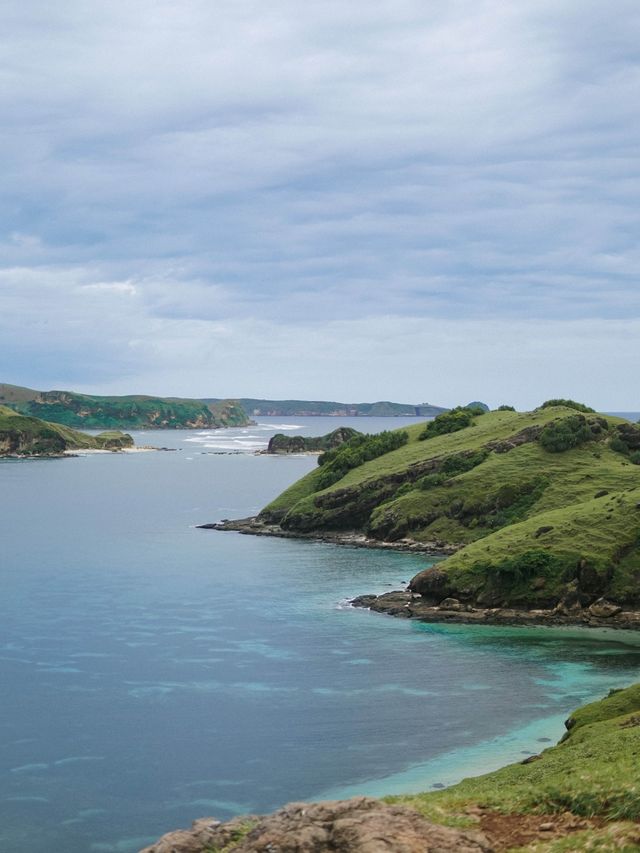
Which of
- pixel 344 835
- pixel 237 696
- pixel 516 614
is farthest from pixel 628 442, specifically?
pixel 344 835

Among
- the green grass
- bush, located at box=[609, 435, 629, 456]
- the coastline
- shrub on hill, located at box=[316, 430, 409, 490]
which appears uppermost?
bush, located at box=[609, 435, 629, 456]

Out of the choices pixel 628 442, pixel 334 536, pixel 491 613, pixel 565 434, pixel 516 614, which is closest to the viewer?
pixel 516 614

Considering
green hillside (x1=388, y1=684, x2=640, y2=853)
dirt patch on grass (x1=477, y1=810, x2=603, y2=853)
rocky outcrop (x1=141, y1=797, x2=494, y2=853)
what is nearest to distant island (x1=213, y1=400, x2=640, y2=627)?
green hillside (x1=388, y1=684, x2=640, y2=853)

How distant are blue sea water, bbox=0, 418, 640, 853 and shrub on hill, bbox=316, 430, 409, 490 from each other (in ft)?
186

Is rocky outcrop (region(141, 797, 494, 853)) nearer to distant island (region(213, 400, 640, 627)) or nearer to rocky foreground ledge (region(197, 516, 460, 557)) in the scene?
distant island (region(213, 400, 640, 627))

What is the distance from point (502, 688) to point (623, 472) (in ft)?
282

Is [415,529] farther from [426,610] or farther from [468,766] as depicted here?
[468,766]

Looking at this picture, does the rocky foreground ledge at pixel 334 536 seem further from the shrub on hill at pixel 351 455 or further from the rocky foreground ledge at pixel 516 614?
the rocky foreground ledge at pixel 516 614

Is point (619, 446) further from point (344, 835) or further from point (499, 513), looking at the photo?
point (344, 835)

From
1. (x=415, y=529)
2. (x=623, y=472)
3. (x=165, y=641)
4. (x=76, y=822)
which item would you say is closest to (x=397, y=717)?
(x=76, y=822)

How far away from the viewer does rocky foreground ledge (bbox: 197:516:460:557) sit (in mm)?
147750

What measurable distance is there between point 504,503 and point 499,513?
3837 mm

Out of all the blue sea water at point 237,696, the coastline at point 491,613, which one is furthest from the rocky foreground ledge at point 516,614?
the blue sea water at point 237,696

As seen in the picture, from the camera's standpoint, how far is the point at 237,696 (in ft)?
241
